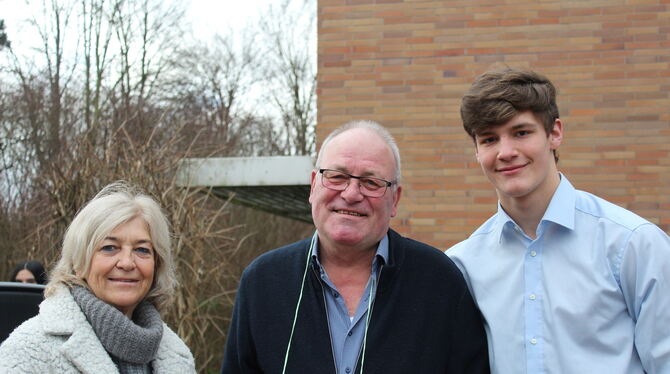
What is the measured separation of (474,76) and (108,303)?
210 inches

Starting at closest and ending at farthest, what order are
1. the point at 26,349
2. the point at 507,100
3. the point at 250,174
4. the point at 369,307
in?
the point at 26,349 → the point at 507,100 → the point at 369,307 → the point at 250,174

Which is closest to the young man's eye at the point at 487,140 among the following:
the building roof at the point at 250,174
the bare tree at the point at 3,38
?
the building roof at the point at 250,174

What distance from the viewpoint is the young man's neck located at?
2.81 meters

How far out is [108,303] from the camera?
2.83 metres

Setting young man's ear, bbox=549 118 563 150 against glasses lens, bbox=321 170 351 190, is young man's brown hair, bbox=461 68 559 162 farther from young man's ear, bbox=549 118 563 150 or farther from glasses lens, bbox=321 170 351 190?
glasses lens, bbox=321 170 351 190

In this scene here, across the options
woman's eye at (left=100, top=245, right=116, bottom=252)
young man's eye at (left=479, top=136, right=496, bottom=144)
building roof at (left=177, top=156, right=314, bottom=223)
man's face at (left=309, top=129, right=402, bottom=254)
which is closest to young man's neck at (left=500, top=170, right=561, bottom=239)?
young man's eye at (left=479, top=136, right=496, bottom=144)

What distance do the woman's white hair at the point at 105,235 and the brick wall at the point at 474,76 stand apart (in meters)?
4.57

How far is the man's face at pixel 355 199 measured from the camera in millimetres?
2879

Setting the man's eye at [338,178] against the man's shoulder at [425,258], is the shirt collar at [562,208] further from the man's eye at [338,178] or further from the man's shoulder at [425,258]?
the man's eye at [338,178]

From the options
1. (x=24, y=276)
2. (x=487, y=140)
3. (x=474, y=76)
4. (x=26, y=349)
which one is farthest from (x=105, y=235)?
(x=474, y=76)

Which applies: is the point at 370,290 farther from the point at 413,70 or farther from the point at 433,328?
the point at 413,70

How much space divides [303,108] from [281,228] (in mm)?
4537

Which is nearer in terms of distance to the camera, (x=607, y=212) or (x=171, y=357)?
(x=607, y=212)

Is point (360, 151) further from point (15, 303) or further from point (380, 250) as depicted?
point (15, 303)
